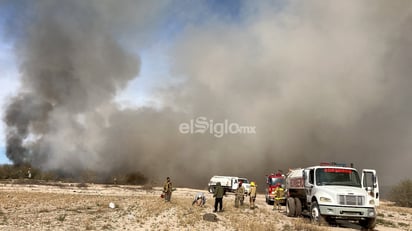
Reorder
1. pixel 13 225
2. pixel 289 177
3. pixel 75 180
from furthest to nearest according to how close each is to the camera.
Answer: pixel 75 180
pixel 289 177
pixel 13 225

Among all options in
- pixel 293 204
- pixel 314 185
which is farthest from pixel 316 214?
pixel 293 204

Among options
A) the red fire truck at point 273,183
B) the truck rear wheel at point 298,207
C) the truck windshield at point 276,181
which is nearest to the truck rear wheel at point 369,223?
the truck rear wheel at point 298,207

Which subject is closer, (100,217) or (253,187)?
(100,217)

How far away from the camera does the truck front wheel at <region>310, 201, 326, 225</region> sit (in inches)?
644

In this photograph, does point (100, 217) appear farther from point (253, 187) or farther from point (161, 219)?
point (253, 187)

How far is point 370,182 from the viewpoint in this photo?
1670cm

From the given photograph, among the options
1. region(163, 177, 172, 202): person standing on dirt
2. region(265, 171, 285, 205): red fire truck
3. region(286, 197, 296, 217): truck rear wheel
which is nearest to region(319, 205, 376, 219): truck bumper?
region(286, 197, 296, 217): truck rear wheel

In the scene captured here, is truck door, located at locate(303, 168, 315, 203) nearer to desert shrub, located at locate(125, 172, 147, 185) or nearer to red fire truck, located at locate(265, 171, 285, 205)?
red fire truck, located at locate(265, 171, 285, 205)

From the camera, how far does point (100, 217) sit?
55.9ft

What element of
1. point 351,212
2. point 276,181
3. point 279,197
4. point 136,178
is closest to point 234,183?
point 276,181

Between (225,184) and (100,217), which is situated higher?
(225,184)

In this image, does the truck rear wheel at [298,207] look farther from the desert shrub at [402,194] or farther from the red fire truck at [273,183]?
A: the desert shrub at [402,194]

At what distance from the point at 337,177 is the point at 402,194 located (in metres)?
31.1

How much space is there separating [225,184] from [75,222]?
3011 centimetres
